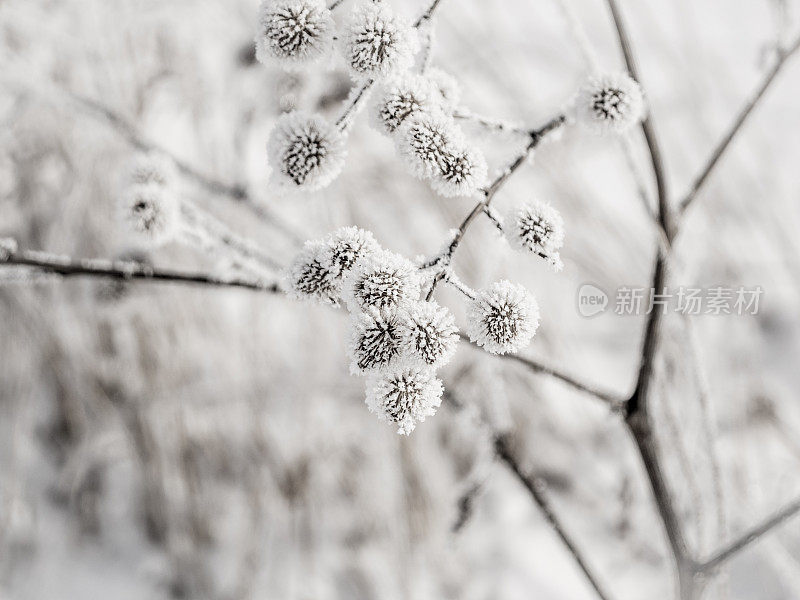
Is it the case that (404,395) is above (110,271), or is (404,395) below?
below

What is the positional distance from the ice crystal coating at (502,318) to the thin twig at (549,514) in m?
0.31

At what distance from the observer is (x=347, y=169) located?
5.02 feet

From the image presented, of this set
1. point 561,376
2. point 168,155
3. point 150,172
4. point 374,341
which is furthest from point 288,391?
point 374,341

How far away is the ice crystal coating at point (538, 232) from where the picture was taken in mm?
476

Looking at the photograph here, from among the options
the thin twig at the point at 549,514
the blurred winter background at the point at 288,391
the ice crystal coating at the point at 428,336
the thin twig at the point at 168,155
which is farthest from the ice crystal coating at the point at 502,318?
the blurred winter background at the point at 288,391

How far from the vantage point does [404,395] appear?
17.1 inches

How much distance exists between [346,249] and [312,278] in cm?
4

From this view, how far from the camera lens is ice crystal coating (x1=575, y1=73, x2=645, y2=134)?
0.54 metres

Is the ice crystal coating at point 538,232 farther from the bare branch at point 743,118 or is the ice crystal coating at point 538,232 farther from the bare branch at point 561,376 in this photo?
the bare branch at point 743,118

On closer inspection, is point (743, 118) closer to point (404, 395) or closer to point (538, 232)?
point (538, 232)

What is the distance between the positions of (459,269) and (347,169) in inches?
15.7

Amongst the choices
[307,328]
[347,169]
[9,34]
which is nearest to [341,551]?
[307,328]

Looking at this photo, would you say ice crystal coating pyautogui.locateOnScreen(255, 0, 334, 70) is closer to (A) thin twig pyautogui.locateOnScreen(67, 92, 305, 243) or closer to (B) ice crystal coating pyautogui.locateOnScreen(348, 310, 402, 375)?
(B) ice crystal coating pyautogui.locateOnScreen(348, 310, 402, 375)

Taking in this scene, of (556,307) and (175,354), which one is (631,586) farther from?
(175,354)
